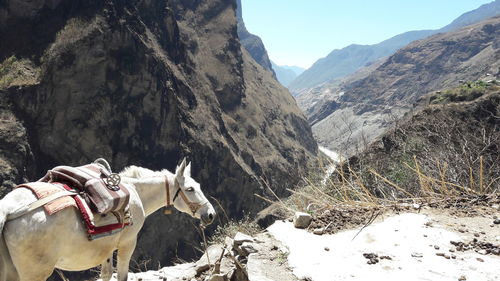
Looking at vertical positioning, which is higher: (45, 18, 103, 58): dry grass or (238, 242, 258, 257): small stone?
(45, 18, 103, 58): dry grass

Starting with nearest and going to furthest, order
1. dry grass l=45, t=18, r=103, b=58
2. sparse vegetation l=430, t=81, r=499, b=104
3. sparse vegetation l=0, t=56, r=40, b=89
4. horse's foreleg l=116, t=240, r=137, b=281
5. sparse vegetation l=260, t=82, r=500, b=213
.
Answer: horse's foreleg l=116, t=240, r=137, b=281 → sparse vegetation l=260, t=82, r=500, b=213 → sparse vegetation l=430, t=81, r=499, b=104 → sparse vegetation l=0, t=56, r=40, b=89 → dry grass l=45, t=18, r=103, b=58

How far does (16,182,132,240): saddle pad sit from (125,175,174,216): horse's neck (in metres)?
0.74

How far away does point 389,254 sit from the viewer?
14.8 ft

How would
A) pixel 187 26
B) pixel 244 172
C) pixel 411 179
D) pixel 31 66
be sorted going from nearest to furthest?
pixel 411 179 < pixel 31 66 < pixel 244 172 < pixel 187 26

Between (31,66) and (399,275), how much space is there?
4425 centimetres

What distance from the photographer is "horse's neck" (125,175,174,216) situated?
203 inches

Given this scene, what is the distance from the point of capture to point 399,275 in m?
4.02

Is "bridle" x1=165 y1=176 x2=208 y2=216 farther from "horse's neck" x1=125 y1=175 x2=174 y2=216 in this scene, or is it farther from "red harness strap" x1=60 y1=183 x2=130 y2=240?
"red harness strap" x1=60 y1=183 x2=130 y2=240

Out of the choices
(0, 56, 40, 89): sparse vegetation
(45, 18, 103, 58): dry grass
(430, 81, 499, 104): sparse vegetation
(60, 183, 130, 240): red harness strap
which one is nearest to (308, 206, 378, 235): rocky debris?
(60, 183, 130, 240): red harness strap

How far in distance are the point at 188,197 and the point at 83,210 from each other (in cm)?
173

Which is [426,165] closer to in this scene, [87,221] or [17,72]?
[87,221]

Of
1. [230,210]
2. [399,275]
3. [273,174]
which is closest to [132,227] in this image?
[399,275]

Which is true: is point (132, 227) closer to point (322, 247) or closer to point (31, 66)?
point (322, 247)

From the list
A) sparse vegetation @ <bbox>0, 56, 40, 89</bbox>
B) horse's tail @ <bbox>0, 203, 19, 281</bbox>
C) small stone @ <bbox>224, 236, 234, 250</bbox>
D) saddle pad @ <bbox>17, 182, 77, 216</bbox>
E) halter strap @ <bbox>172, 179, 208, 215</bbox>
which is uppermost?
sparse vegetation @ <bbox>0, 56, 40, 89</bbox>
